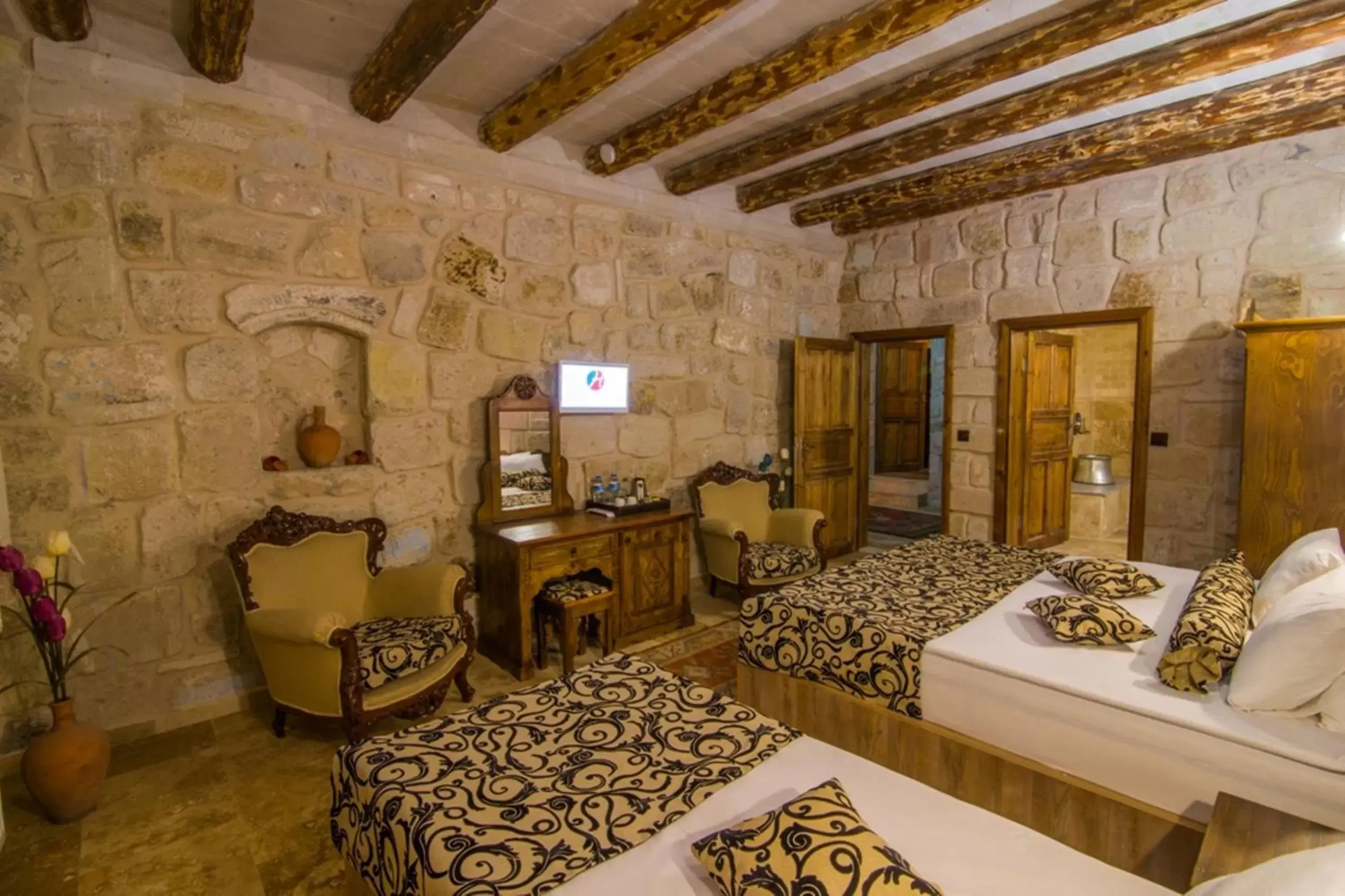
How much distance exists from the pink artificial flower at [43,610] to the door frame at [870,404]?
5.06 meters

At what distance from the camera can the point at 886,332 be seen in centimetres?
543

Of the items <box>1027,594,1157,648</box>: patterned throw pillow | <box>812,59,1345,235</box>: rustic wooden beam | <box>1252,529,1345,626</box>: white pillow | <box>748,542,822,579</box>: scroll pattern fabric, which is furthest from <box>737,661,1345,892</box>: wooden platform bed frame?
<box>812,59,1345,235</box>: rustic wooden beam

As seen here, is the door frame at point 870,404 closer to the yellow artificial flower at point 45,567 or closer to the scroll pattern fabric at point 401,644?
the scroll pattern fabric at point 401,644

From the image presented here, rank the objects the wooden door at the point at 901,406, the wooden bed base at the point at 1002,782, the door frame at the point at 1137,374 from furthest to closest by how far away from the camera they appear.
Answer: the wooden door at the point at 901,406 → the door frame at the point at 1137,374 → the wooden bed base at the point at 1002,782

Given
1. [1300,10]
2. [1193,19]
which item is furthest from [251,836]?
[1300,10]

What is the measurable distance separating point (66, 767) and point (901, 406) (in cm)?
815

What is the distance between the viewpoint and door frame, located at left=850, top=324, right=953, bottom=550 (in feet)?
16.9

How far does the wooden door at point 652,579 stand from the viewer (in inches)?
146

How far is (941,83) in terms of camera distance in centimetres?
292

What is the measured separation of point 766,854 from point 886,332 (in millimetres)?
4835

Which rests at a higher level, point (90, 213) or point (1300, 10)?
point (1300, 10)

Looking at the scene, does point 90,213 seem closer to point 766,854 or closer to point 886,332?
point 766,854

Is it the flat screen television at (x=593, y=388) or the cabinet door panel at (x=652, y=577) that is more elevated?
the flat screen television at (x=593, y=388)

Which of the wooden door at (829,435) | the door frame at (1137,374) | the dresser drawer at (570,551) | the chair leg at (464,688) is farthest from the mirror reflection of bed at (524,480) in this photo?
the door frame at (1137,374)
